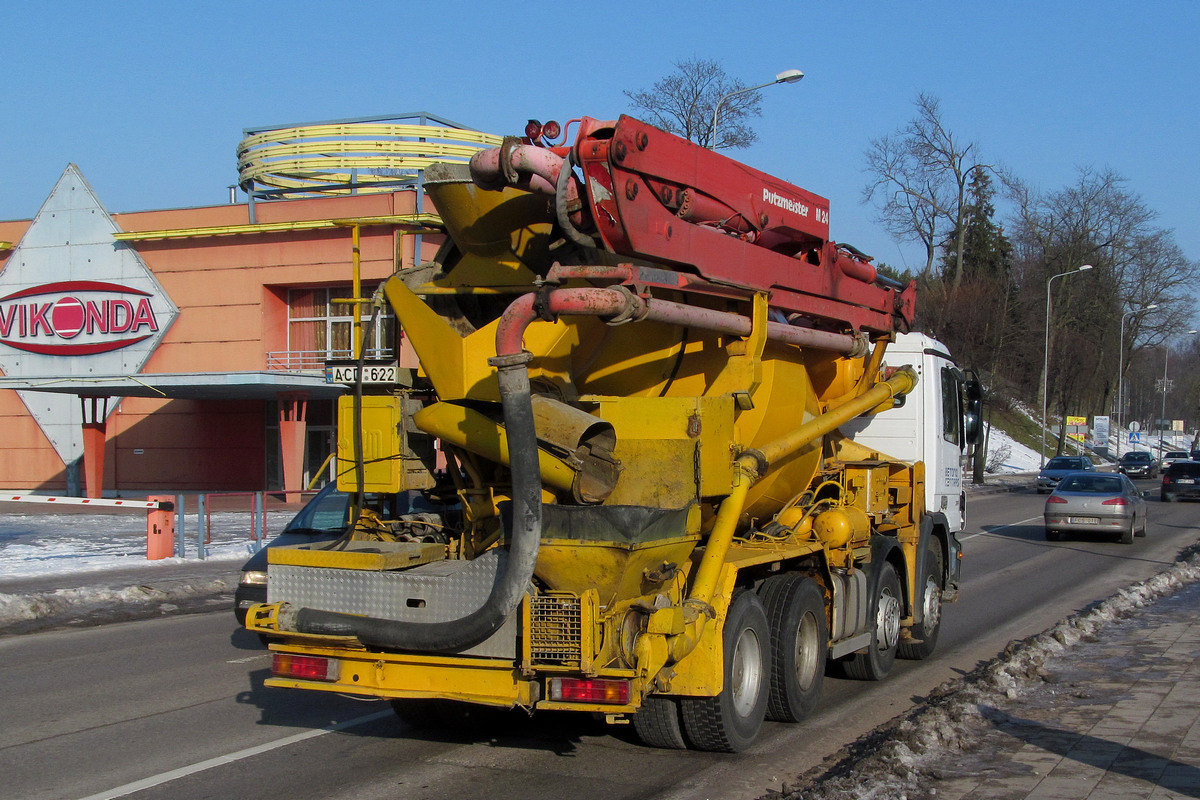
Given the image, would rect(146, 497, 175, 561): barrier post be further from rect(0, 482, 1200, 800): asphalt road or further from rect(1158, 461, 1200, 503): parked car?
rect(1158, 461, 1200, 503): parked car

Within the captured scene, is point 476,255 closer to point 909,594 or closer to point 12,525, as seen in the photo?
point 909,594

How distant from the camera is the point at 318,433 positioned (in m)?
36.7

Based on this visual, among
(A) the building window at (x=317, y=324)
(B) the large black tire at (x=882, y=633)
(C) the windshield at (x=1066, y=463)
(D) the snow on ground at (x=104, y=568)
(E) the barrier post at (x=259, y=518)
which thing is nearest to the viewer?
(B) the large black tire at (x=882, y=633)

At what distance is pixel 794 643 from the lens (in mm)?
7426

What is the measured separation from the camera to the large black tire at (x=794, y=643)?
7.30 m

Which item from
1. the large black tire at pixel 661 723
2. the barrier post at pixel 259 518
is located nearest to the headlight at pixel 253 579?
the large black tire at pixel 661 723

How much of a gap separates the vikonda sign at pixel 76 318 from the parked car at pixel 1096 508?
2631 centimetres

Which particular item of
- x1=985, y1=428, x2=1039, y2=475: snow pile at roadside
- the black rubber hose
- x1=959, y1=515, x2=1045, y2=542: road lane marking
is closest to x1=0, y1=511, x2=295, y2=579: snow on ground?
the black rubber hose

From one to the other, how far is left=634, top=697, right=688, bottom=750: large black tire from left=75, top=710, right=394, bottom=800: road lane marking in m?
2.19

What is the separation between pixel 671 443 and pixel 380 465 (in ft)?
6.46

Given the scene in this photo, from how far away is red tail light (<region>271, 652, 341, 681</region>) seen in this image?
6.23m

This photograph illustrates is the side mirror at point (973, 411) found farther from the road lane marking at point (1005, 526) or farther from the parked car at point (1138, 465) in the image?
the parked car at point (1138, 465)

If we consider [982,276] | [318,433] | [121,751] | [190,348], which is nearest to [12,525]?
[190,348]

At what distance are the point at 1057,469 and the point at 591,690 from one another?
43614 millimetres
